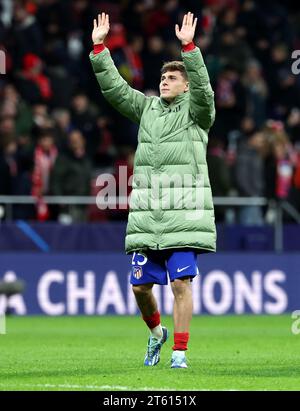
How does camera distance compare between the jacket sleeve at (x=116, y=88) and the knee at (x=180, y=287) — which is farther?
the jacket sleeve at (x=116, y=88)

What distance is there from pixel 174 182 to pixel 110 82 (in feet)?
3.49

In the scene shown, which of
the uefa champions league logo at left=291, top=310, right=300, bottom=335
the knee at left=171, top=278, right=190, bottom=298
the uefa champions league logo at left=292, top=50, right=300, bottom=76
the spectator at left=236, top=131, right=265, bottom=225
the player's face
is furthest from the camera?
the uefa champions league logo at left=292, top=50, right=300, bottom=76

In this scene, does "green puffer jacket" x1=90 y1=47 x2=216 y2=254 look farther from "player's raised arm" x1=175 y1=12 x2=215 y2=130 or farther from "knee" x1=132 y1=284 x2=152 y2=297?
"knee" x1=132 y1=284 x2=152 y2=297

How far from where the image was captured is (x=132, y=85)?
2411 centimetres

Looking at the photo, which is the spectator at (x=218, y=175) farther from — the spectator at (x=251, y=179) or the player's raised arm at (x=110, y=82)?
the player's raised arm at (x=110, y=82)

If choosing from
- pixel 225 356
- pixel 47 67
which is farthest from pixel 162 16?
pixel 225 356

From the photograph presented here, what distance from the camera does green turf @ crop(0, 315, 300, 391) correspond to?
9930mm

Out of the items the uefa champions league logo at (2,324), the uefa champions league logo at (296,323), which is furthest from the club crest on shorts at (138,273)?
the uefa champions league logo at (2,324)

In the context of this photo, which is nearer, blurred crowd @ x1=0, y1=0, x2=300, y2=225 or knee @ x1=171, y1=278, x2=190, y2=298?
knee @ x1=171, y1=278, x2=190, y2=298

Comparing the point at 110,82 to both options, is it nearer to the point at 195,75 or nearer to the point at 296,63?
the point at 195,75

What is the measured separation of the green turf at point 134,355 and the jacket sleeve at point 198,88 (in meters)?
2.07

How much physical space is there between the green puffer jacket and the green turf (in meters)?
1.09

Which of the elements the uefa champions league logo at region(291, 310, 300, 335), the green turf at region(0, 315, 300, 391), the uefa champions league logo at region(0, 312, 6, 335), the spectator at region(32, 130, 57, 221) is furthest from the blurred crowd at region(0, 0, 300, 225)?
the green turf at region(0, 315, 300, 391)

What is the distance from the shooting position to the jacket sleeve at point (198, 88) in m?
11.0
